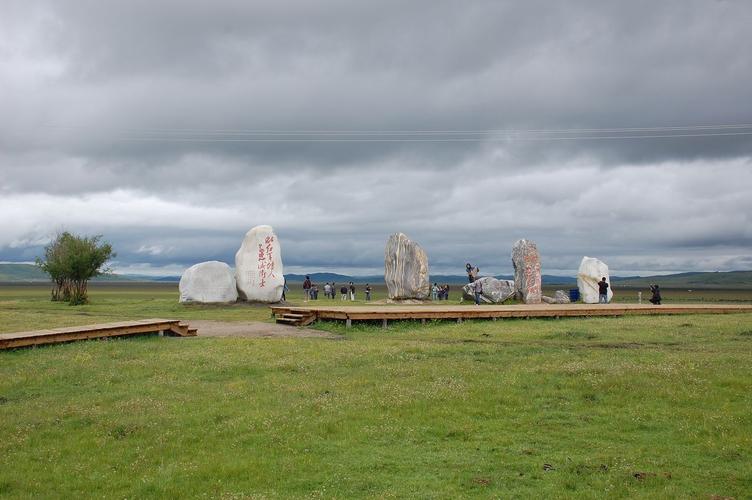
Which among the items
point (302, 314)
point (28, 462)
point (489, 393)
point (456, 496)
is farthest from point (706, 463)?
point (302, 314)

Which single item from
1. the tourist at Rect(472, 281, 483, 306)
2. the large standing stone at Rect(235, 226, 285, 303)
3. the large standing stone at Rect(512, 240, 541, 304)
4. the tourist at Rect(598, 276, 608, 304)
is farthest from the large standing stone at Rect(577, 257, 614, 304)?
the large standing stone at Rect(235, 226, 285, 303)

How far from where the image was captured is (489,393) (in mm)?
16438

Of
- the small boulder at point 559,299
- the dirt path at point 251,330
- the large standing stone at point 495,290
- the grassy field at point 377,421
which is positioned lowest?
the grassy field at point 377,421

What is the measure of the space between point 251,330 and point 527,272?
2693 centimetres

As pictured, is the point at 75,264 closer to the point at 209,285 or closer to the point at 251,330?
the point at 209,285

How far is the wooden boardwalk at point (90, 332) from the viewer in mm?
24500

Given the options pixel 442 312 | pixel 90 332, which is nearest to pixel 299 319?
pixel 442 312

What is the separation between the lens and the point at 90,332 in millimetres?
26641

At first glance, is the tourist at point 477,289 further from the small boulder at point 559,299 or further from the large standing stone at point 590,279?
the large standing stone at point 590,279

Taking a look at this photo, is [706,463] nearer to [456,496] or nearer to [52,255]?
[456,496]

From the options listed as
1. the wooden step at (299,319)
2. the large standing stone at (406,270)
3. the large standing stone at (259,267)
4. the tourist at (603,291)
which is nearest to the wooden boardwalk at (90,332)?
the wooden step at (299,319)

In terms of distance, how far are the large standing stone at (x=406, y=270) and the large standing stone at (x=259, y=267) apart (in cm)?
844

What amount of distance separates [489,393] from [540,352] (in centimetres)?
740

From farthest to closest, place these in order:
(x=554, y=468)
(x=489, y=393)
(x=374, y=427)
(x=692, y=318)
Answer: (x=692, y=318) < (x=489, y=393) < (x=374, y=427) < (x=554, y=468)
